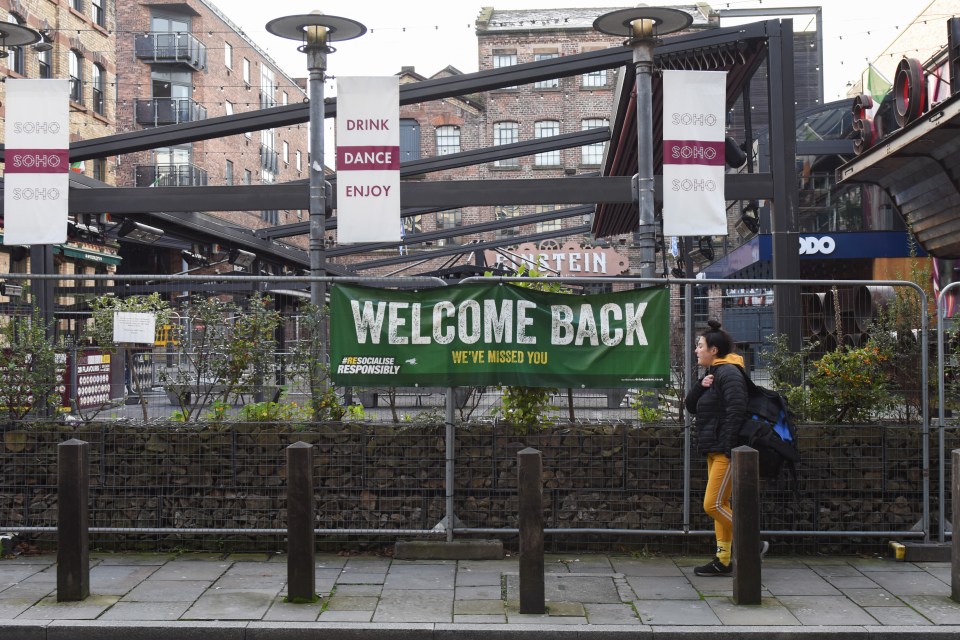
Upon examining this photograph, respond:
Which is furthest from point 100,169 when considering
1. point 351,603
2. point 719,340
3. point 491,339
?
point 719,340

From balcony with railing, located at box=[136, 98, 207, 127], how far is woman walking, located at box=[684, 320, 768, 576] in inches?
1804

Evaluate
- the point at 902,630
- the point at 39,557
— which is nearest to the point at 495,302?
the point at 902,630

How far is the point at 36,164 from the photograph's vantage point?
10.6 meters

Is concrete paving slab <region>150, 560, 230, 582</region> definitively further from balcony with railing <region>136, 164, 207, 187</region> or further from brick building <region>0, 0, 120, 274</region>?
balcony with railing <region>136, 164, 207, 187</region>

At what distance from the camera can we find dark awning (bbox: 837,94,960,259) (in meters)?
14.2

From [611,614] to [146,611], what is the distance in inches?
117

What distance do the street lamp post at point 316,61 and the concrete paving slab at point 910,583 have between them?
6053 millimetres

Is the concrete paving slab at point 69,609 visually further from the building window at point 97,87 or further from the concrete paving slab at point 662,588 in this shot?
the building window at point 97,87

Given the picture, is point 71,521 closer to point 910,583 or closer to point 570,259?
point 910,583

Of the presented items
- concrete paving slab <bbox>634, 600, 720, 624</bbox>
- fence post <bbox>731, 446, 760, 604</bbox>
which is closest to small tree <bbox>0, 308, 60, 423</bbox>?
concrete paving slab <bbox>634, 600, 720, 624</bbox>

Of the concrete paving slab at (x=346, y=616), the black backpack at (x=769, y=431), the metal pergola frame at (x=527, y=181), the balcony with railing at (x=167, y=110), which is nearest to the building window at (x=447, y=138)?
the balcony with railing at (x=167, y=110)

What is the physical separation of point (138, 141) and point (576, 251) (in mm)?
27290

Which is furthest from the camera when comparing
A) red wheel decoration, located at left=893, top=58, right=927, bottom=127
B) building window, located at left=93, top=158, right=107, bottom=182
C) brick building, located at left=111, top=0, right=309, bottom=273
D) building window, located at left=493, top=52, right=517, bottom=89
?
building window, located at left=493, top=52, right=517, bottom=89

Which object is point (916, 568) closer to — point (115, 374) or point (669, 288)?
point (669, 288)
